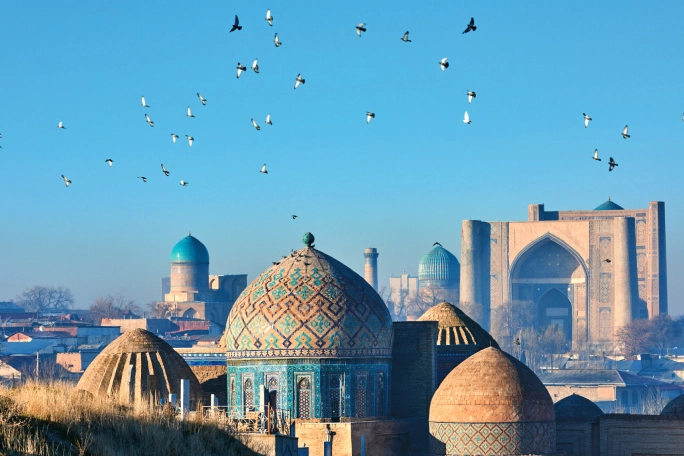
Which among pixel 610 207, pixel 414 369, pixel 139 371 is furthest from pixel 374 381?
pixel 610 207

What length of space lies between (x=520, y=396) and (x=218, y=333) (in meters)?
43.7

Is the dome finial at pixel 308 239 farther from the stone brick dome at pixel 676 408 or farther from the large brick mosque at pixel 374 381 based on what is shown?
the stone brick dome at pixel 676 408

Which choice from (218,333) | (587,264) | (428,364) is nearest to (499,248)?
(587,264)

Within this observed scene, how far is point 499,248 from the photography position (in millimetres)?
75625

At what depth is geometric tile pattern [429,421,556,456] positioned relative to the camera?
22.2 m

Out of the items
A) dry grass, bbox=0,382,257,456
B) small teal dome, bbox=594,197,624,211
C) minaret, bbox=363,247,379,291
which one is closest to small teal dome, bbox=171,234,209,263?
small teal dome, bbox=594,197,624,211

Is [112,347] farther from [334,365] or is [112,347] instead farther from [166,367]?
[334,365]

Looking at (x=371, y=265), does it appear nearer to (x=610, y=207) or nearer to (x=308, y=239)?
(x=610, y=207)

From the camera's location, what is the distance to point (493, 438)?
22.2 meters

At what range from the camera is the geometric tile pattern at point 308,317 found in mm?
23375

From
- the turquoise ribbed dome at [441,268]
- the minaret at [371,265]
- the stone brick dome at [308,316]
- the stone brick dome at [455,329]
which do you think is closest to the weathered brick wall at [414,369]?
the stone brick dome at [308,316]

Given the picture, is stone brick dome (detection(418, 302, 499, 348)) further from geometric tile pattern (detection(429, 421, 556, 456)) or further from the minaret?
the minaret

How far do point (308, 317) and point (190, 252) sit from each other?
1993 inches

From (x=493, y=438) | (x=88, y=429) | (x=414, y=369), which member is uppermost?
(x=414, y=369)
